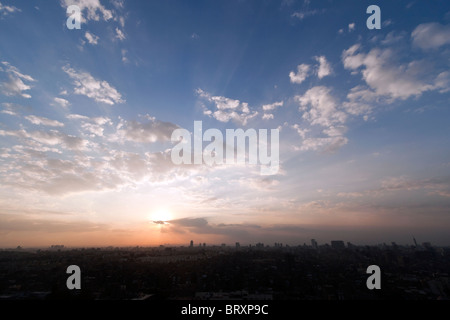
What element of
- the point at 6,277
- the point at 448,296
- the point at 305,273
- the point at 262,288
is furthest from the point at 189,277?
the point at 448,296

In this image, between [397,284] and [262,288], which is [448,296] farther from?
[262,288]

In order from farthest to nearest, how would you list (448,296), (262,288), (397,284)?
(397,284) < (262,288) < (448,296)

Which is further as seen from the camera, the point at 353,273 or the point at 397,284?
the point at 353,273
